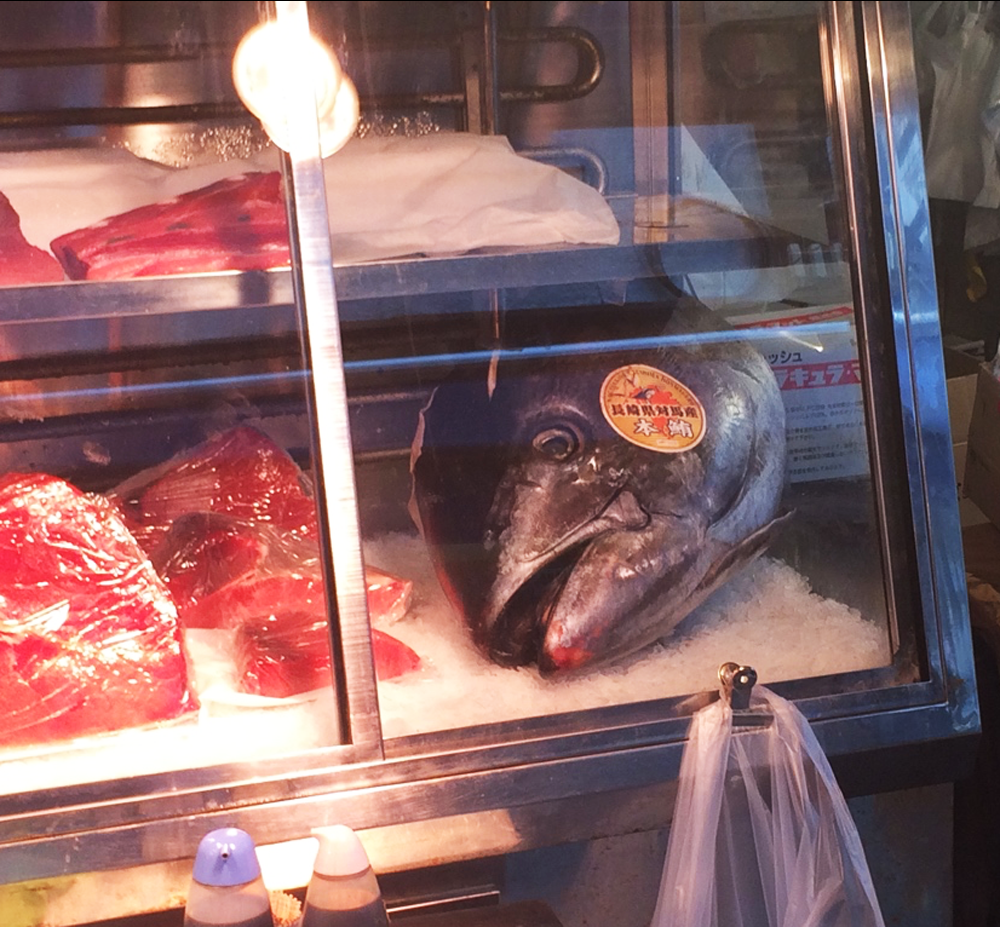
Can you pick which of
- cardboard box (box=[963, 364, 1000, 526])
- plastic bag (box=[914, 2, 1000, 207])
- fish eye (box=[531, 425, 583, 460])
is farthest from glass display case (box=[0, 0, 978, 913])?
plastic bag (box=[914, 2, 1000, 207])

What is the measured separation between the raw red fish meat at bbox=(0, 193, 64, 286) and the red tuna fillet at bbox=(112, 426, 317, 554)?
394 millimetres

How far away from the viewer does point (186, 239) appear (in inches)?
47.9

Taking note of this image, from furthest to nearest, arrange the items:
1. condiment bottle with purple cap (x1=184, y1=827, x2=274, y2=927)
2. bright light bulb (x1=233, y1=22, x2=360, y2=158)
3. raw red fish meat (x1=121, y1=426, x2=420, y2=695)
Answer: raw red fish meat (x1=121, y1=426, x2=420, y2=695), bright light bulb (x1=233, y1=22, x2=360, y2=158), condiment bottle with purple cap (x1=184, y1=827, x2=274, y2=927)

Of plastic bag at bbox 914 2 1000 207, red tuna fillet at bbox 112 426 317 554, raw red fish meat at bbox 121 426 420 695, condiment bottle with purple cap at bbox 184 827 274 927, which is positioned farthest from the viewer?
plastic bag at bbox 914 2 1000 207

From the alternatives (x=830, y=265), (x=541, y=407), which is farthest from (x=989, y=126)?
(x=541, y=407)

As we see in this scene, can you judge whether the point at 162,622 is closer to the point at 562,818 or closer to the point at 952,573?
the point at 562,818

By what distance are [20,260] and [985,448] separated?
4.87 ft

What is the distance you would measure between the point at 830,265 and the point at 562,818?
79cm

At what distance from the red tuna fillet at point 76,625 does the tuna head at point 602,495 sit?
0.39 m

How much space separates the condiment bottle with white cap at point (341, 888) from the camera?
1.01 m

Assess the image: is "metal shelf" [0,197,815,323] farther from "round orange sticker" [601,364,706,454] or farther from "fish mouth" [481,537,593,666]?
"fish mouth" [481,537,593,666]

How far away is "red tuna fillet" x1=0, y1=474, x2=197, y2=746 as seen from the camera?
1.17 m

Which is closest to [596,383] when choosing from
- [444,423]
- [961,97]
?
[444,423]

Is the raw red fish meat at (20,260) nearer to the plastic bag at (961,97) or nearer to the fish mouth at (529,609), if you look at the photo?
the fish mouth at (529,609)
